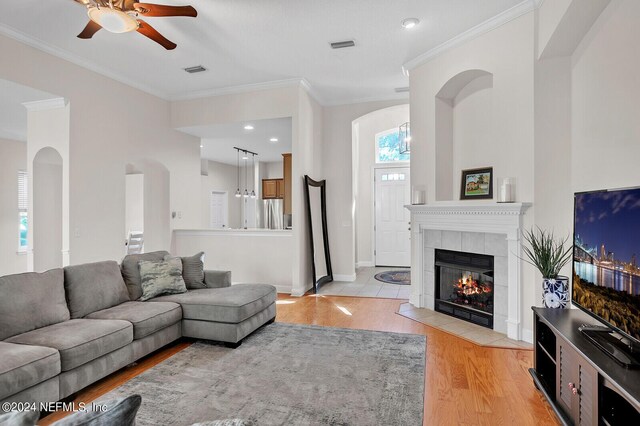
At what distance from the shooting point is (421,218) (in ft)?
15.3

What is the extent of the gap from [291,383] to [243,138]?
536 cm

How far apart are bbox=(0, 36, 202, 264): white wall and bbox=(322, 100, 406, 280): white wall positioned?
9.18 feet

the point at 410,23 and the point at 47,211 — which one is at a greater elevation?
the point at 410,23

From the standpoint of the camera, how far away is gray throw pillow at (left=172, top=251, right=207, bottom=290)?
404cm

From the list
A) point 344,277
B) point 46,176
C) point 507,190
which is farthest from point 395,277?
point 46,176

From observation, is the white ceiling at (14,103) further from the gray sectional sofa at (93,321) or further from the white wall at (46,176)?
the gray sectional sofa at (93,321)

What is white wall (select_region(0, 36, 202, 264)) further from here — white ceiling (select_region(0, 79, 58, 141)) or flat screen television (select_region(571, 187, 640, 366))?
flat screen television (select_region(571, 187, 640, 366))

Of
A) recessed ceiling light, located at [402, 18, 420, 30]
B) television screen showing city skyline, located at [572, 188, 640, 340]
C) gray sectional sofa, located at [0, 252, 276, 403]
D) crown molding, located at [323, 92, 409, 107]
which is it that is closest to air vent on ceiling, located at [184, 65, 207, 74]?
crown molding, located at [323, 92, 409, 107]

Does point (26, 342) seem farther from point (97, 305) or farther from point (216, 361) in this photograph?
point (216, 361)

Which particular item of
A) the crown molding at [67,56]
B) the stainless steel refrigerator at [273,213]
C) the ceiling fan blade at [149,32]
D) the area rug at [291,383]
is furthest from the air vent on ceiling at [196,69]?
the stainless steel refrigerator at [273,213]

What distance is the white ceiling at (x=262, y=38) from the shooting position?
348cm

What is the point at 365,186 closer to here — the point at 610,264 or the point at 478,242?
the point at 478,242

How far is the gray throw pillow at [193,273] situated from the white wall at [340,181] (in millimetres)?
2911

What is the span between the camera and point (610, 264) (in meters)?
1.94
